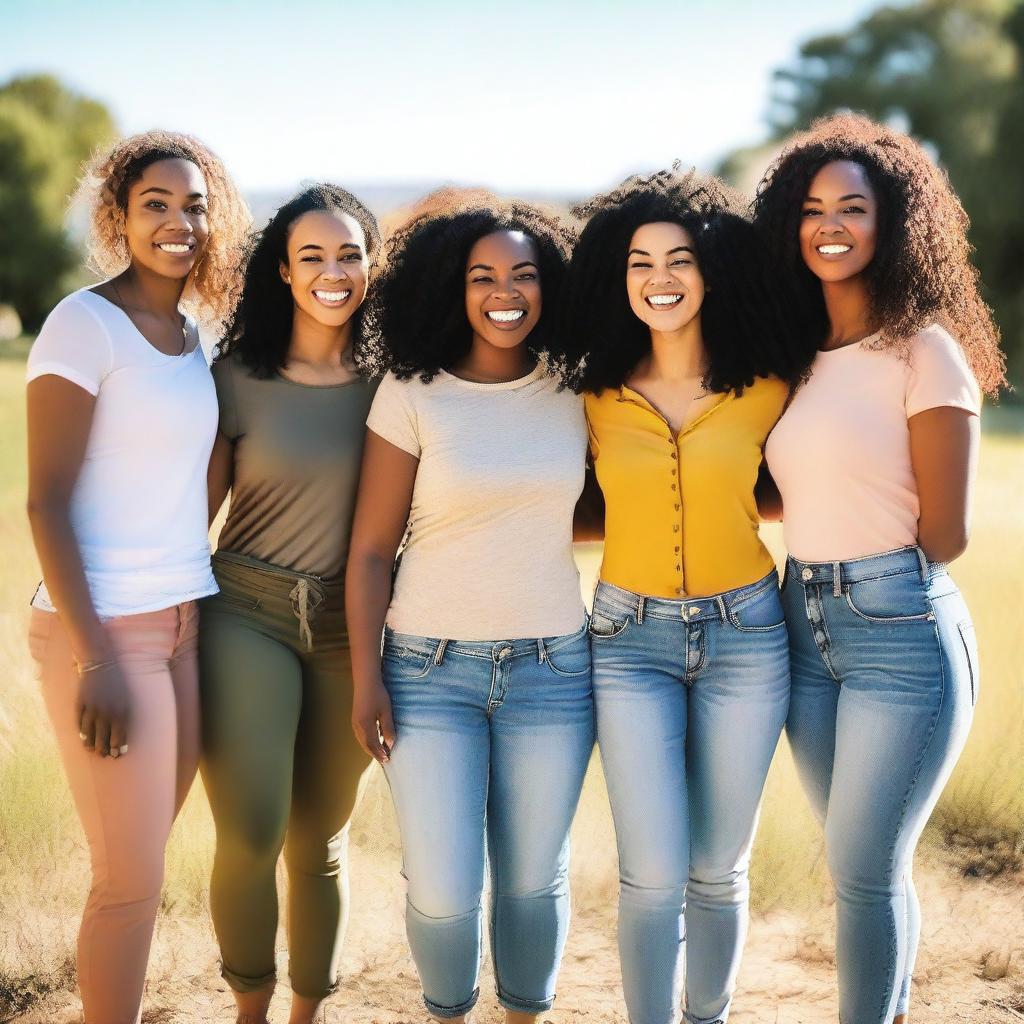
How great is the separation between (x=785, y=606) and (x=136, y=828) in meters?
1.72

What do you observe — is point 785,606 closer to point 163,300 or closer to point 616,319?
point 616,319

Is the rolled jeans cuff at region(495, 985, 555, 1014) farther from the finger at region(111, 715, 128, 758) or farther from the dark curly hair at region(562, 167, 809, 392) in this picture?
the dark curly hair at region(562, 167, 809, 392)

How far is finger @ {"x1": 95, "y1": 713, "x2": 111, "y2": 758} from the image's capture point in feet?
8.34

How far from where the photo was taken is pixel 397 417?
2.94 m

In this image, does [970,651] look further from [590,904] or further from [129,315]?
[129,315]

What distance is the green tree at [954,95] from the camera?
91.7 feet

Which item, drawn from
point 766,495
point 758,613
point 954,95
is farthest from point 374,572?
point 954,95

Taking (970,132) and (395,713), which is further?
(970,132)

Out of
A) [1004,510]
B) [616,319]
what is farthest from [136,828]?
[1004,510]

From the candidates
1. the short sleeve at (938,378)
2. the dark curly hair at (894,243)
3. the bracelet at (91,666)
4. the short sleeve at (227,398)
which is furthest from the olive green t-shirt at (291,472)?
the short sleeve at (938,378)

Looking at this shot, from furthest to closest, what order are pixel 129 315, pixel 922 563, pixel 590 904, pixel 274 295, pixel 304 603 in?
pixel 590 904 → pixel 274 295 → pixel 304 603 → pixel 922 563 → pixel 129 315

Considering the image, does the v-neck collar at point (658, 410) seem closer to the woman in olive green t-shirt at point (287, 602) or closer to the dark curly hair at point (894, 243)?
the dark curly hair at point (894, 243)

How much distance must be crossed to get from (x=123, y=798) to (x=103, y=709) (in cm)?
23

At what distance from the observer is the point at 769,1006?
3721 millimetres
